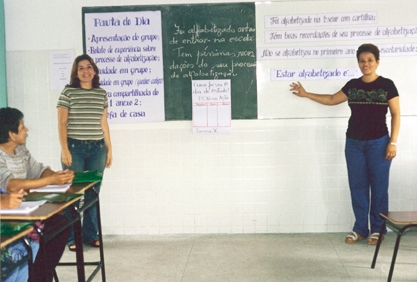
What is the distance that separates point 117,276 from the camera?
12.0 ft

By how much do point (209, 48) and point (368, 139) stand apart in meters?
1.62

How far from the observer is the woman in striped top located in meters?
4.14

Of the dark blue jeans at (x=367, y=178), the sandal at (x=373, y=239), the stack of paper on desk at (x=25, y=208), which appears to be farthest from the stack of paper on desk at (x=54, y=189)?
the sandal at (x=373, y=239)

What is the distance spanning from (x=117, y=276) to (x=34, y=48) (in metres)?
2.32

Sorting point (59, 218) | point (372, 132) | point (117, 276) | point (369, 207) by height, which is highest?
point (372, 132)

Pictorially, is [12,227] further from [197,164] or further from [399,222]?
[197,164]

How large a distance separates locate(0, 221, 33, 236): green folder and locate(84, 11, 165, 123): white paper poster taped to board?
8.25ft

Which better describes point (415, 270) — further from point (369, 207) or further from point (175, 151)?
point (175, 151)

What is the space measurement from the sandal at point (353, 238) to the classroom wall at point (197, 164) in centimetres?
28

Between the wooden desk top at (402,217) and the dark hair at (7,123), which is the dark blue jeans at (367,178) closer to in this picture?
the wooden desk top at (402,217)

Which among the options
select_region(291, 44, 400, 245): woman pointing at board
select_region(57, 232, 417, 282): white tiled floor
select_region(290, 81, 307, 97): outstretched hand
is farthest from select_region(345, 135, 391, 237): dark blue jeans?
select_region(290, 81, 307, 97): outstretched hand

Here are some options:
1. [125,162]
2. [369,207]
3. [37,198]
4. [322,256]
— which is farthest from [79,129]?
[369,207]

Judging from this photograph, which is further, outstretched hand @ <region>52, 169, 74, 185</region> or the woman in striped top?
the woman in striped top

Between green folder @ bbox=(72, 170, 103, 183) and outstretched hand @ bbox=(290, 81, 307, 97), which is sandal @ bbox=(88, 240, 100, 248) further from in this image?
outstretched hand @ bbox=(290, 81, 307, 97)
